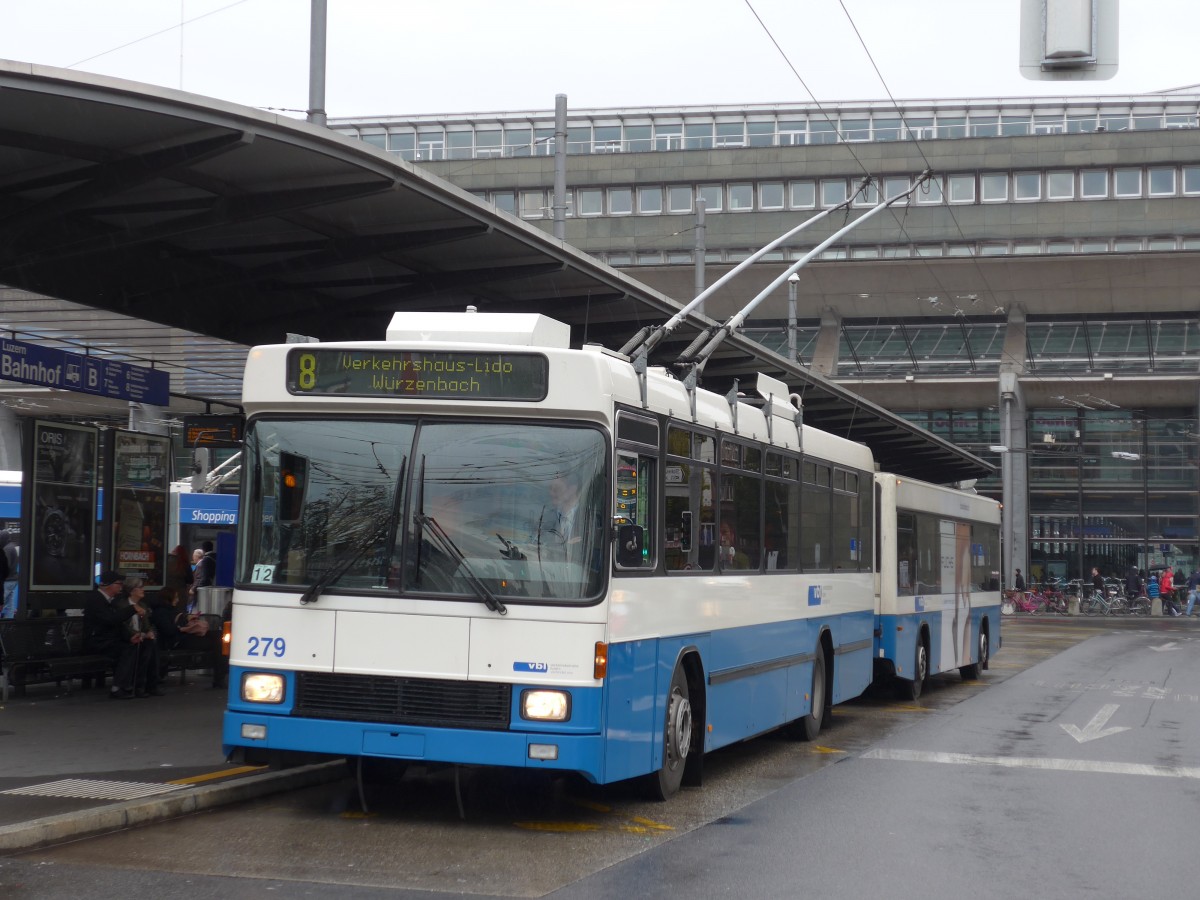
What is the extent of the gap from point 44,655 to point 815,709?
7.37 metres

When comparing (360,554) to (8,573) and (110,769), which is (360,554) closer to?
(110,769)

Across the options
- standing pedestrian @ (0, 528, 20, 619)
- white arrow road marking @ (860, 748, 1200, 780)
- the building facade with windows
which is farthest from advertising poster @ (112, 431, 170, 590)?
the building facade with windows

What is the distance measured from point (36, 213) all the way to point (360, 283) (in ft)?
12.8

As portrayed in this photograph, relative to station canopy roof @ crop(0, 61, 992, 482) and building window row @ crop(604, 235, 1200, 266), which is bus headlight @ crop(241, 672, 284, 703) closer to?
station canopy roof @ crop(0, 61, 992, 482)

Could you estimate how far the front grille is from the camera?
834 centimetres

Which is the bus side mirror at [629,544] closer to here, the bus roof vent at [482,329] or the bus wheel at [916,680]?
the bus roof vent at [482,329]

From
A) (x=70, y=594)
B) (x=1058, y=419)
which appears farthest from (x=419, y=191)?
(x=1058, y=419)

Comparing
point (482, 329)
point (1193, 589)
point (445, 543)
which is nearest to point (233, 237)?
point (482, 329)

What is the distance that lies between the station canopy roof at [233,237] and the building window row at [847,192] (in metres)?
33.0

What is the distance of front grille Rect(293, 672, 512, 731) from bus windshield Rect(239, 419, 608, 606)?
0.48 m

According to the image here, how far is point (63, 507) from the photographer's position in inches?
617

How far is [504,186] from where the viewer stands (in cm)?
5231

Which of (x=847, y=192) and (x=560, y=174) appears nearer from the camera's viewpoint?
(x=560, y=174)

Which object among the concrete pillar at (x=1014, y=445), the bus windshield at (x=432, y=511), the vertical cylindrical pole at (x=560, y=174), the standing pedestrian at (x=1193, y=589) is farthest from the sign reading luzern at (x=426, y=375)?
the standing pedestrian at (x=1193, y=589)
